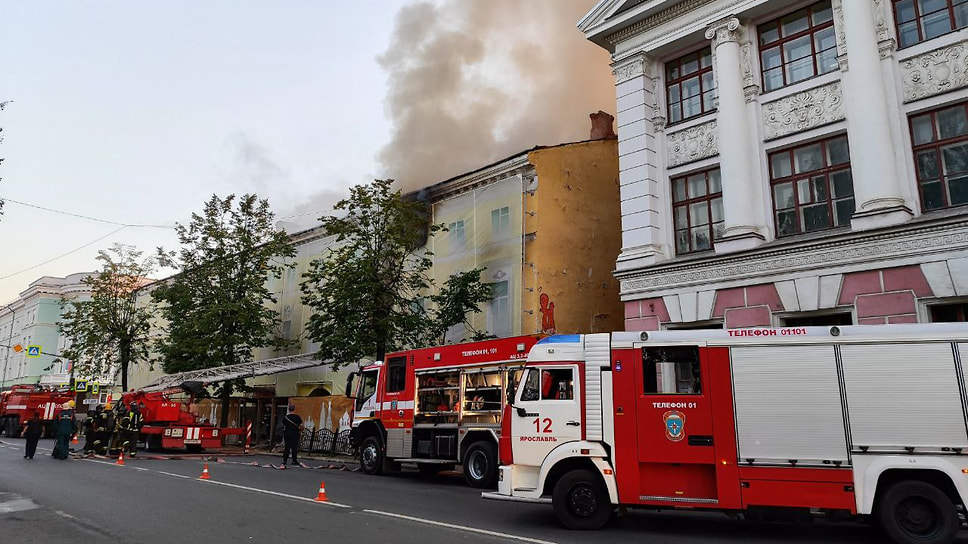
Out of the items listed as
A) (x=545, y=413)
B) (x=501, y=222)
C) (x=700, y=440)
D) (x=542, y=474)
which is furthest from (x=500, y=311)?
(x=700, y=440)

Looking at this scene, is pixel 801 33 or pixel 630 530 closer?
pixel 630 530

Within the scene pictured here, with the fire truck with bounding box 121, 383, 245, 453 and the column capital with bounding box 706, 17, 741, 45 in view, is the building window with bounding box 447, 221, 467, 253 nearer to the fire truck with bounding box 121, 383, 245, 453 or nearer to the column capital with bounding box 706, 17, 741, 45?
the fire truck with bounding box 121, 383, 245, 453

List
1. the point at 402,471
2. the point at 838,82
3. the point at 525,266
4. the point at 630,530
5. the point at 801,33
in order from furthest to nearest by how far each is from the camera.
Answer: the point at 525,266, the point at 402,471, the point at 801,33, the point at 838,82, the point at 630,530

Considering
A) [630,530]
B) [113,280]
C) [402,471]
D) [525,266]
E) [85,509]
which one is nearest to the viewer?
[630,530]

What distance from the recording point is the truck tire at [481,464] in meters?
13.9

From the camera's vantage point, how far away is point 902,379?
318 inches

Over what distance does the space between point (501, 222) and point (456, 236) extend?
2756mm

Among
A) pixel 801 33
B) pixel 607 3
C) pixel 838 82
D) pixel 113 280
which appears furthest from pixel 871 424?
pixel 113 280

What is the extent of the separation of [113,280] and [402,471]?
32.1 meters

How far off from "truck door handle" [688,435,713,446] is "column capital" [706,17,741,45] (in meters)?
11.9

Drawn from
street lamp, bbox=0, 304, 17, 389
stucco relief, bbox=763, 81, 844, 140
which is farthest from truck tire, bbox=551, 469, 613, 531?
street lamp, bbox=0, 304, 17, 389

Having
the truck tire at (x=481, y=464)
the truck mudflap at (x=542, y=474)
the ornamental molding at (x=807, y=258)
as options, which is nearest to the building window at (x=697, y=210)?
the ornamental molding at (x=807, y=258)

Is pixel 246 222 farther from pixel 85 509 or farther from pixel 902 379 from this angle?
pixel 902 379

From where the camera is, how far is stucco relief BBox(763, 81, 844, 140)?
1511 centimetres
